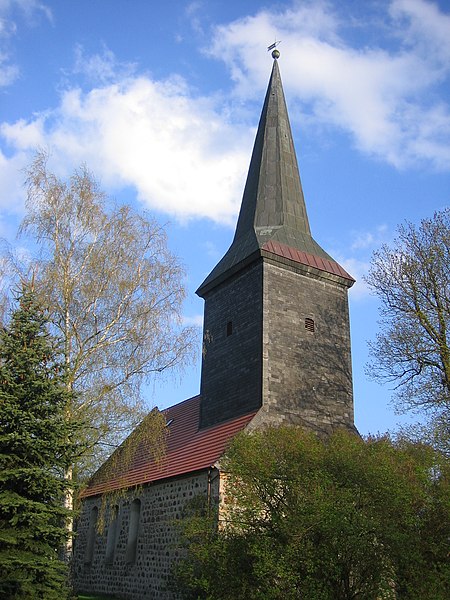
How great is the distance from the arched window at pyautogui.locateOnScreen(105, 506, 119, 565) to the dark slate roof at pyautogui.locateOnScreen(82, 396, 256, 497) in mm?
879

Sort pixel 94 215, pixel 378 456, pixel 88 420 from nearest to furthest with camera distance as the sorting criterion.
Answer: pixel 378 456 → pixel 88 420 → pixel 94 215

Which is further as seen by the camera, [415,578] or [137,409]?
[137,409]

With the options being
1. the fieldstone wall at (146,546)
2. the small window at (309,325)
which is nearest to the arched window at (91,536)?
the fieldstone wall at (146,546)

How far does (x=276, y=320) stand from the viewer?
16141mm

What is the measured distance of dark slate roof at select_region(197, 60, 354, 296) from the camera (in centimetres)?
1778

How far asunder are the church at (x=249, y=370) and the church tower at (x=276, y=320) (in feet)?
0.10

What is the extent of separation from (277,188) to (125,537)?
11391mm

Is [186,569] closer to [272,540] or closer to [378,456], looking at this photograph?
[272,540]

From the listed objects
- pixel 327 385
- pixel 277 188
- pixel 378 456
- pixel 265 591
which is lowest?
pixel 265 591

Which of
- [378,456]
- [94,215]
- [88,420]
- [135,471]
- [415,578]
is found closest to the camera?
[415,578]

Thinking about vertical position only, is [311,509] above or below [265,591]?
above

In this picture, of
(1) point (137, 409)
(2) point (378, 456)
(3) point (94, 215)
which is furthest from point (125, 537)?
→ (2) point (378, 456)

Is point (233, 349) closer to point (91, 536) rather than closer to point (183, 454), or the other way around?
point (183, 454)

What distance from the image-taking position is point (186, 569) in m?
9.71
